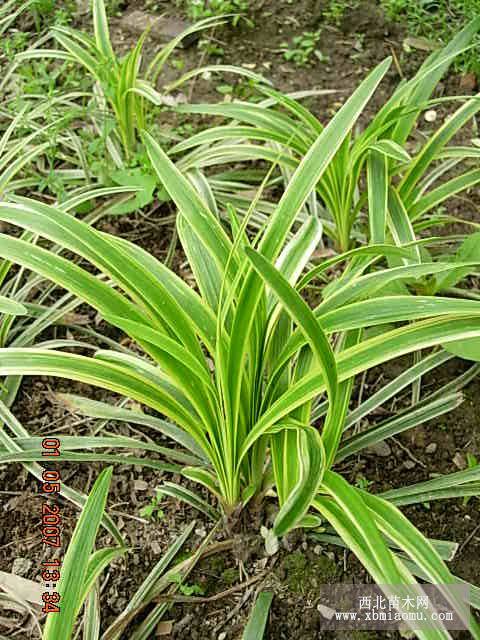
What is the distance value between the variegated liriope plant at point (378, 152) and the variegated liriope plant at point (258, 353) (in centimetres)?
31

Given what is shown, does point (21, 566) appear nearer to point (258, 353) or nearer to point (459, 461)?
point (258, 353)

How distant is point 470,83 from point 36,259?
75.7 inches

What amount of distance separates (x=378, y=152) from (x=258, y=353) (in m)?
0.80

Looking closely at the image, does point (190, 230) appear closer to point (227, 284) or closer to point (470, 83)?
point (227, 284)

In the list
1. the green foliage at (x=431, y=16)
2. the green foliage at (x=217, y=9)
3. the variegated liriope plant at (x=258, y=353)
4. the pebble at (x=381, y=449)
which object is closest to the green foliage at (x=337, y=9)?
the green foliage at (x=431, y=16)

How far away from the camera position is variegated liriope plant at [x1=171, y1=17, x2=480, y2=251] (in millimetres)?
1783

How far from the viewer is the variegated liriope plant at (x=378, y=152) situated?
1.78 meters

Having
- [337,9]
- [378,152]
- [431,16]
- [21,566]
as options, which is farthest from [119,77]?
[21,566]

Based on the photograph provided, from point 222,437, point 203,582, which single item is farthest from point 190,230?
point 203,582

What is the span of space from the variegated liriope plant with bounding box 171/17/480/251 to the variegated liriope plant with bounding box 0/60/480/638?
31 centimetres

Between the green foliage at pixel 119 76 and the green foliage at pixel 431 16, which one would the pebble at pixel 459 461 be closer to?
the green foliage at pixel 119 76

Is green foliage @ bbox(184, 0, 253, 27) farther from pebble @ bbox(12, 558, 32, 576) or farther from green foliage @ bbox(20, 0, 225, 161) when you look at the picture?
pebble @ bbox(12, 558, 32, 576)
